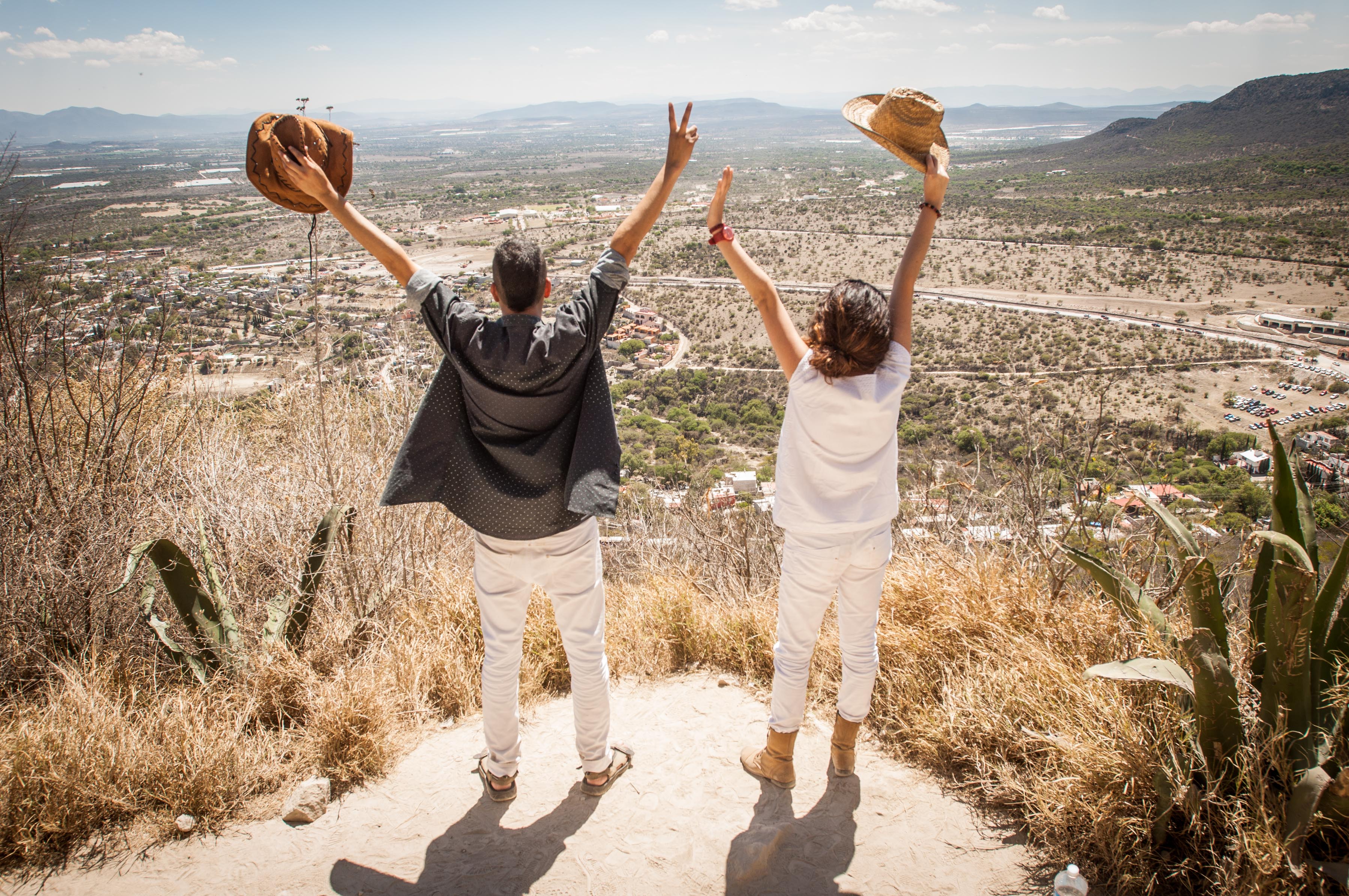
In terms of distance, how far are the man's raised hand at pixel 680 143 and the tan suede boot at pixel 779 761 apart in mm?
2006

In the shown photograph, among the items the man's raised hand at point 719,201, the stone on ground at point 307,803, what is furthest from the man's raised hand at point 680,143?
the stone on ground at point 307,803

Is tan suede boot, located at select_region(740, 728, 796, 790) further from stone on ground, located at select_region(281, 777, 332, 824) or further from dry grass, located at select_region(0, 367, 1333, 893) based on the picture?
stone on ground, located at select_region(281, 777, 332, 824)

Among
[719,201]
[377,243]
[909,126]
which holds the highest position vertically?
[909,126]

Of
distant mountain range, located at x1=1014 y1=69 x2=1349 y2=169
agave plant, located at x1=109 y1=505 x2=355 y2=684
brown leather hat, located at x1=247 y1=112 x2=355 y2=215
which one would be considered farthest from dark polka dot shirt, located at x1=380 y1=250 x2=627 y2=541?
distant mountain range, located at x1=1014 y1=69 x2=1349 y2=169

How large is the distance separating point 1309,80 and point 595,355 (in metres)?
108

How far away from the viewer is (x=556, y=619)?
2.30 meters

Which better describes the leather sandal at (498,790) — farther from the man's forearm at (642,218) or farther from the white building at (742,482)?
the white building at (742,482)

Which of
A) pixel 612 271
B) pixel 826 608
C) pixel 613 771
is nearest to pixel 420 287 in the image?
pixel 612 271

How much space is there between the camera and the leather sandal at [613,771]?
2.53 metres

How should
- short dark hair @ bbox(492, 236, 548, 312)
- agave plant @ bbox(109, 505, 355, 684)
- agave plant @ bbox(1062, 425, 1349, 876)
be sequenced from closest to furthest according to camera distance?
agave plant @ bbox(1062, 425, 1349, 876)
short dark hair @ bbox(492, 236, 548, 312)
agave plant @ bbox(109, 505, 355, 684)

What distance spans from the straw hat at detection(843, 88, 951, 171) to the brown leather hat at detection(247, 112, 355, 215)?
1.78 metres

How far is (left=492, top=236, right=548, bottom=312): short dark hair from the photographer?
2.03 m

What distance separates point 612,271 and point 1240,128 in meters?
103

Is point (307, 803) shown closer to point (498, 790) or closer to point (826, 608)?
point (498, 790)
